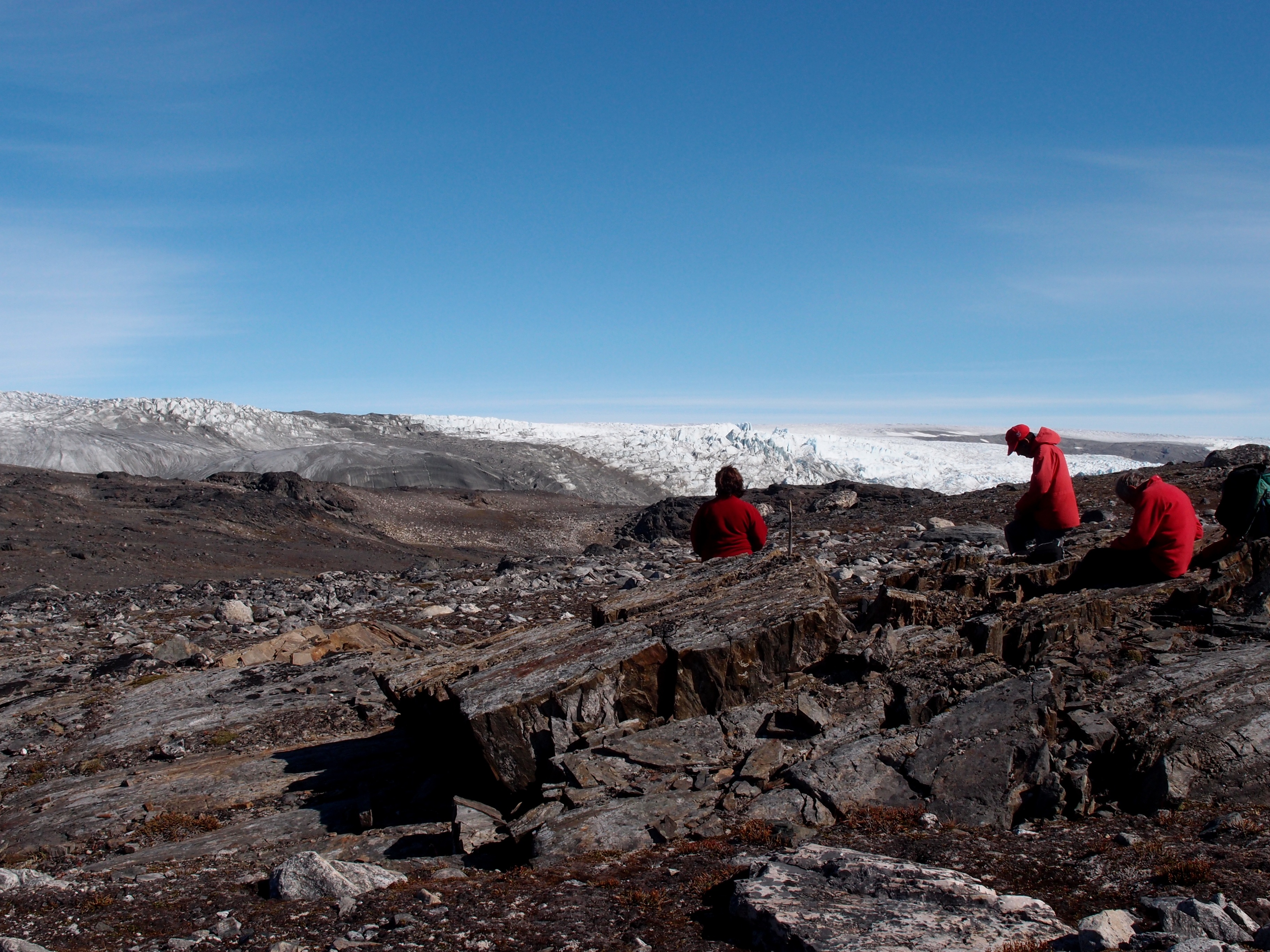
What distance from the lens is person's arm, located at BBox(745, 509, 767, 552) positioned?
9.20m

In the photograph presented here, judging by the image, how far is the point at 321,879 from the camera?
5023 millimetres

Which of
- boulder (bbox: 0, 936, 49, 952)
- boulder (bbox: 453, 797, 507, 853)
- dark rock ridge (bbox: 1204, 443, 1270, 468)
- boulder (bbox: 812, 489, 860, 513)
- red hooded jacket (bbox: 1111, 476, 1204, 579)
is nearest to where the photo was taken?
boulder (bbox: 0, 936, 49, 952)

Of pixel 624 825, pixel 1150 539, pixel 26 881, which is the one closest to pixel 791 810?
pixel 624 825

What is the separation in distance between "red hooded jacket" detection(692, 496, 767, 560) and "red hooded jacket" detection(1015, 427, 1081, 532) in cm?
249

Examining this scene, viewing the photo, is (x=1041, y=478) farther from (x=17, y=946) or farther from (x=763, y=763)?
(x=17, y=946)

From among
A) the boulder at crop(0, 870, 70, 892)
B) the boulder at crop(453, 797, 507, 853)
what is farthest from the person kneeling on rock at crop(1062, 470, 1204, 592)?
the boulder at crop(0, 870, 70, 892)

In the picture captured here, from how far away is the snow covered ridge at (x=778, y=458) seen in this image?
54.4 m

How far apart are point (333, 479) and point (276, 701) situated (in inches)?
1579

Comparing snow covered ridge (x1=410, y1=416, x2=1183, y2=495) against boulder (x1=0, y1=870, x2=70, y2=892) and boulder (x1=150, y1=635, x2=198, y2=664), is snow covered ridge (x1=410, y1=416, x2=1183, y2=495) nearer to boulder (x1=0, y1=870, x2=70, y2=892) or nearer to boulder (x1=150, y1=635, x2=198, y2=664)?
boulder (x1=150, y1=635, x2=198, y2=664)

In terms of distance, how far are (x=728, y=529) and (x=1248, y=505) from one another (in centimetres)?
447

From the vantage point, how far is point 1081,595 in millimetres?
7484

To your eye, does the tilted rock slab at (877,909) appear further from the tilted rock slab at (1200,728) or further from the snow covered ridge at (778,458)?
the snow covered ridge at (778,458)

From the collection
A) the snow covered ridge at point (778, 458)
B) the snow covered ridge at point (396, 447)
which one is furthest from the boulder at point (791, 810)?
the snow covered ridge at point (778, 458)

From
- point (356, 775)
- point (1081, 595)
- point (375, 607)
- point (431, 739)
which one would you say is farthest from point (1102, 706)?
point (375, 607)
